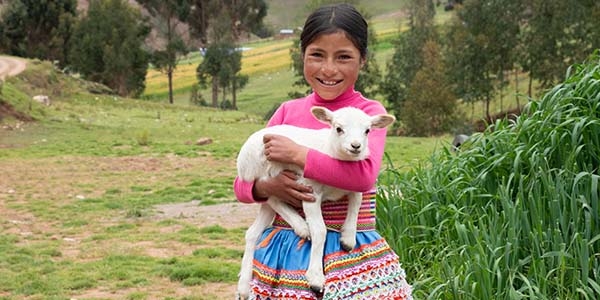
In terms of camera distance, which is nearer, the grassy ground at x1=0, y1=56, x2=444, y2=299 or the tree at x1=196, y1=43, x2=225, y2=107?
the grassy ground at x1=0, y1=56, x2=444, y2=299

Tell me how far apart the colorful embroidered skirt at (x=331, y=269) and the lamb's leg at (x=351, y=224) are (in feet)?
0.11

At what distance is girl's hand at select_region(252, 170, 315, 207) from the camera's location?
215 centimetres

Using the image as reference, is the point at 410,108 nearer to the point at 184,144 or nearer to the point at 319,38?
the point at 184,144

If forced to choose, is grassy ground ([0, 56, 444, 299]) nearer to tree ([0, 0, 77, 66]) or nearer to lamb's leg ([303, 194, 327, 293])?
lamb's leg ([303, 194, 327, 293])

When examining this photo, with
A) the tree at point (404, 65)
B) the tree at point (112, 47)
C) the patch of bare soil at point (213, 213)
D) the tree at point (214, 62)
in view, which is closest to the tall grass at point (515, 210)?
the patch of bare soil at point (213, 213)

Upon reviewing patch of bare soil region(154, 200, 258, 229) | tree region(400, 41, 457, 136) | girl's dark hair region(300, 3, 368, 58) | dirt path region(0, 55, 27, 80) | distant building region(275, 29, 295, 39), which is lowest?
patch of bare soil region(154, 200, 258, 229)

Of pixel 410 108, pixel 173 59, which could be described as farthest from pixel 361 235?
pixel 173 59

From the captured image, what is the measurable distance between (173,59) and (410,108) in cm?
1541

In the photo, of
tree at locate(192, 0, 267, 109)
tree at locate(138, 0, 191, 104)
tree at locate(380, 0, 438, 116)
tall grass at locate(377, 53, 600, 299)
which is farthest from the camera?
tree at locate(138, 0, 191, 104)

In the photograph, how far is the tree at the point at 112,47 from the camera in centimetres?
3806

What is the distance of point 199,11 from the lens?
44562 mm

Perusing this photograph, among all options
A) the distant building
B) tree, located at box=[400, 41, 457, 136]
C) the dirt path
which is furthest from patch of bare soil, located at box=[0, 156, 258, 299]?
the distant building

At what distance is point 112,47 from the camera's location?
38.1 meters

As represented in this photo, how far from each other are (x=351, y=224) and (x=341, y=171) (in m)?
0.20
